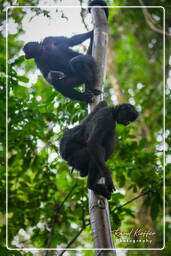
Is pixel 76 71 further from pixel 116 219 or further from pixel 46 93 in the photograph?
pixel 116 219

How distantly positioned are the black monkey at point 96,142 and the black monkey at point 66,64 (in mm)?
352

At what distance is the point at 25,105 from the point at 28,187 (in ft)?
4.46

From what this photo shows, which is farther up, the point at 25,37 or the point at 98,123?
the point at 25,37

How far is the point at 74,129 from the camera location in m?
Answer: 4.75

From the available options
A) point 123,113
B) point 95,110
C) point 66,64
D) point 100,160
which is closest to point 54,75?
point 66,64

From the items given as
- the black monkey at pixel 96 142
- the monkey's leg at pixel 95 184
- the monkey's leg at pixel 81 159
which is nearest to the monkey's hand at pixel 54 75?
the black monkey at pixel 96 142

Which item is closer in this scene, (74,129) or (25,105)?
(74,129)

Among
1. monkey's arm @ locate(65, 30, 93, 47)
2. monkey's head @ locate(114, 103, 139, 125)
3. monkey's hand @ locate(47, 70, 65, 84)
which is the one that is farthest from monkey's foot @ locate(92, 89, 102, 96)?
monkey's arm @ locate(65, 30, 93, 47)

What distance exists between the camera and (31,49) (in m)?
5.38

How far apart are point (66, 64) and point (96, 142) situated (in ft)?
5.17

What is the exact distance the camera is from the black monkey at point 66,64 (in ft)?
16.1

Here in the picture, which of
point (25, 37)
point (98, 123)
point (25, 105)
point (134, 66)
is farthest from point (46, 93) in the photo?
point (134, 66)

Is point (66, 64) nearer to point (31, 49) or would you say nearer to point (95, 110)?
point (31, 49)

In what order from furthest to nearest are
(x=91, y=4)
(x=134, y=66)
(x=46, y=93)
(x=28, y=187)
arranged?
(x=134, y=66), (x=28, y=187), (x=46, y=93), (x=91, y=4)
